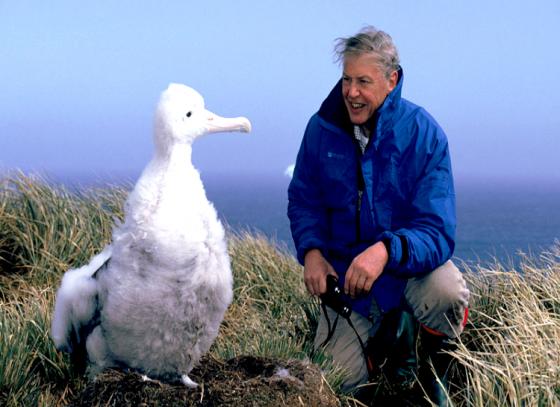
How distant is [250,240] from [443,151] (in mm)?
2638

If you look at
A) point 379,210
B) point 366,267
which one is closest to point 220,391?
point 366,267

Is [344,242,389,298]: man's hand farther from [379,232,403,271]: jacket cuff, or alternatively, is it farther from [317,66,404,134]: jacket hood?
[317,66,404,134]: jacket hood

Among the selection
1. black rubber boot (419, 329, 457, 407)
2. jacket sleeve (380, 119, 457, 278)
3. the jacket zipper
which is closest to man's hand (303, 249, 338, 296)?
the jacket zipper

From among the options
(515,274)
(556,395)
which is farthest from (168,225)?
(515,274)

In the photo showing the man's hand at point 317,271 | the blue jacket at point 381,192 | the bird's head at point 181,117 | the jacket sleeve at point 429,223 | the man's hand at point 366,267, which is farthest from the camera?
the man's hand at point 317,271

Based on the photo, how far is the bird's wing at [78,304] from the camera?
116 inches

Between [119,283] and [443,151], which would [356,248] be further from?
[119,283]

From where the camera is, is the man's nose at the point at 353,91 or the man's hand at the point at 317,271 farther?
the man's hand at the point at 317,271

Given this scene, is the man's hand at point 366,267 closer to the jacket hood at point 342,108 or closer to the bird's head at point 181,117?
the jacket hood at point 342,108

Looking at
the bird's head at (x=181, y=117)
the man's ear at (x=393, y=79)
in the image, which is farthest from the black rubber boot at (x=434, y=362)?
the bird's head at (x=181, y=117)

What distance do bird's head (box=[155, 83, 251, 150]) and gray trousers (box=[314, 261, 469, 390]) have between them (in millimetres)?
1280

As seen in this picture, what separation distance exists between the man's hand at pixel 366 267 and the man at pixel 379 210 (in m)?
0.04

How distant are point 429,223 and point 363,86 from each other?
0.67 m

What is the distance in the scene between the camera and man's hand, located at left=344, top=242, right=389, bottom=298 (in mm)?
3076
